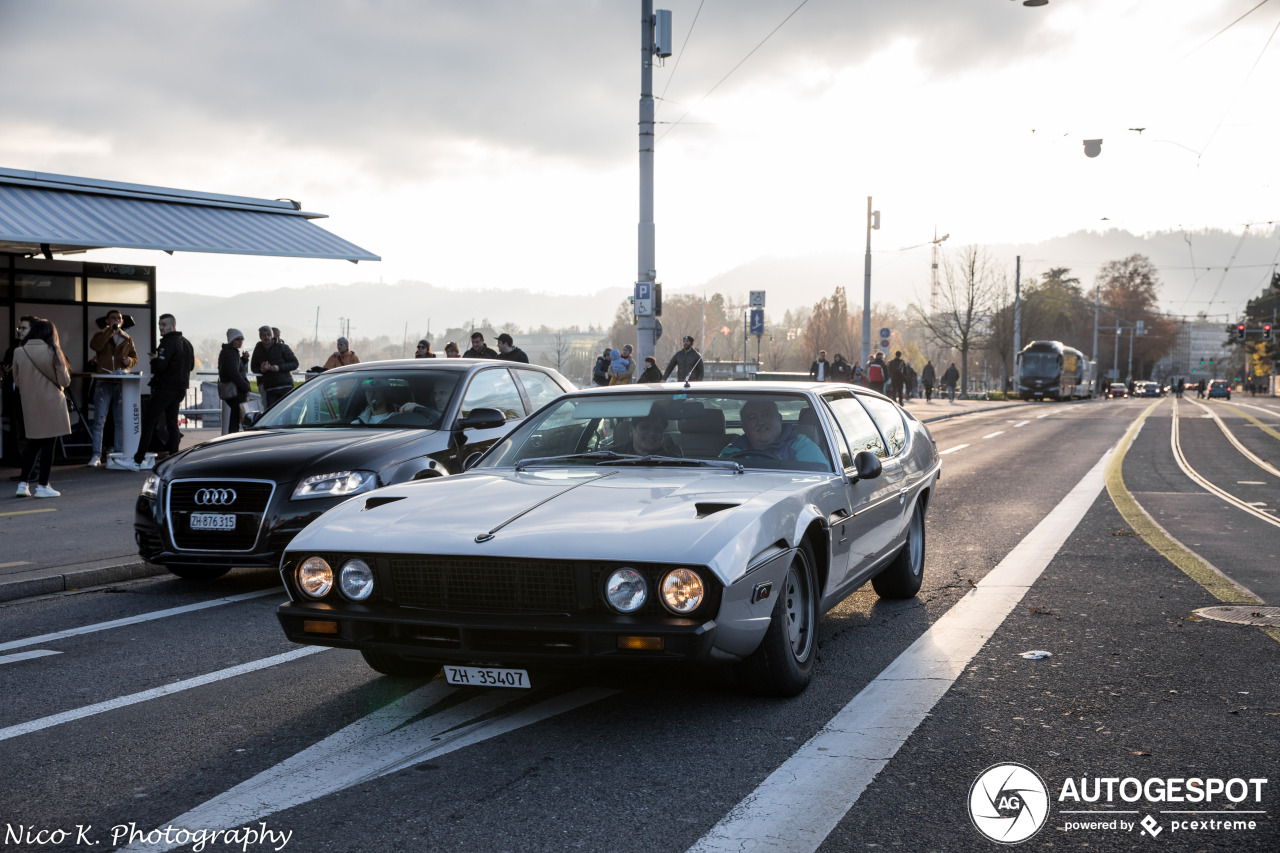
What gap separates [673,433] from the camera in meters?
5.45

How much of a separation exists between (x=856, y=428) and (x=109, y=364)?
1192cm

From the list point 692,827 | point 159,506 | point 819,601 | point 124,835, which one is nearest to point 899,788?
point 692,827

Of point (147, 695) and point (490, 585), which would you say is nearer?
point (490, 585)

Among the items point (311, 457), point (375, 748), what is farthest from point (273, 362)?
point (375, 748)

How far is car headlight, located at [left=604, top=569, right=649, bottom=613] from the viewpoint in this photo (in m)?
3.85

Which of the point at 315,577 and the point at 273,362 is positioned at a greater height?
the point at 273,362

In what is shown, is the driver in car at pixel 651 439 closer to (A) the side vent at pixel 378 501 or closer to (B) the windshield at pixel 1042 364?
(A) the side vent at pixel 378 501

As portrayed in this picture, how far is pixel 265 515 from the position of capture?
22.8 feet

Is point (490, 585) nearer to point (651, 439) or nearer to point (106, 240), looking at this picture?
point (651, 439)

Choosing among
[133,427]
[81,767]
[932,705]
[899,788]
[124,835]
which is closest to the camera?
[124,835]

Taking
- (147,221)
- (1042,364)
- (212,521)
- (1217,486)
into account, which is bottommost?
(1217,486)

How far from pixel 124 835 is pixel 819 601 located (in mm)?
2777

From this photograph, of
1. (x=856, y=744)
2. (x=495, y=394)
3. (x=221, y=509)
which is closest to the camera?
(x=856, y=744)

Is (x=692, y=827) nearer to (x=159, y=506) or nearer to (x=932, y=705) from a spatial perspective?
(x=932, y=705)
